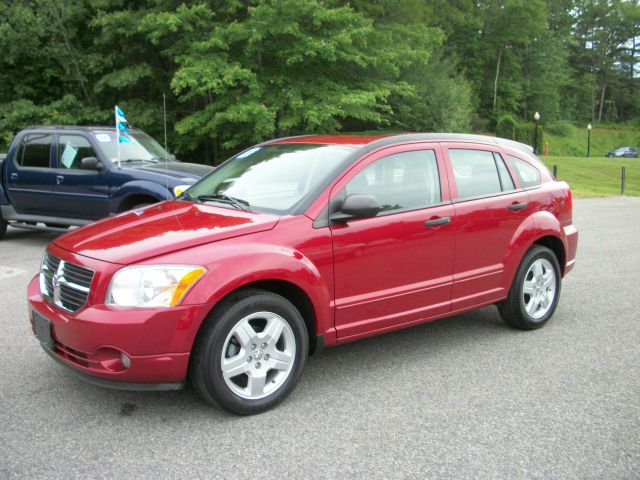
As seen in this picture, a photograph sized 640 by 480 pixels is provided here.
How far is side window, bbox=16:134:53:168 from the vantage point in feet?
31.5

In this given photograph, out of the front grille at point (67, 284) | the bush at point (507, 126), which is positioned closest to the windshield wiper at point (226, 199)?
the front grille at point (67, 284)

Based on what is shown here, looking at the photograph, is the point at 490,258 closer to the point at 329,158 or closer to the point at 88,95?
the point at 329,158

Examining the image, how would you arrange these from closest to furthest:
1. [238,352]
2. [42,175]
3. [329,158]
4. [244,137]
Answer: [238,352] < [329,158] < [42,175] < [244,137]

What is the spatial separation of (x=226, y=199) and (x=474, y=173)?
2.01 meters

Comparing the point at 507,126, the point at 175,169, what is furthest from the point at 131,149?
the point at 507,126

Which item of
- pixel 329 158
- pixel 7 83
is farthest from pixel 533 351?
pixel 7 83

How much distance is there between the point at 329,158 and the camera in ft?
14.1

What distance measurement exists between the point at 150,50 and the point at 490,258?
20.4 meters

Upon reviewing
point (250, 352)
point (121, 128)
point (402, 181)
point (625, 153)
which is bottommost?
point (625, 153)

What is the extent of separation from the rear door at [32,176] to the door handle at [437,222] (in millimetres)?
7056

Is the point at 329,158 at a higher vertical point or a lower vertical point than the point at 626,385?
higher

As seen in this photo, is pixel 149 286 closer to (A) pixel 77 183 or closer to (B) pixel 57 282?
(B) pixel 57 282

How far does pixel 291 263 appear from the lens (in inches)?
143

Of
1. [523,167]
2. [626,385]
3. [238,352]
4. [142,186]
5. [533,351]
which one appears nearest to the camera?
[238,352]
